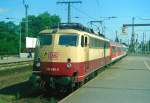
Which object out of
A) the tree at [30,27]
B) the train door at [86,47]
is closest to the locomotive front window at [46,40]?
the train door at [86,47]

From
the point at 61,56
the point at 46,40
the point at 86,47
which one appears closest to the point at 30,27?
the point at 86,47

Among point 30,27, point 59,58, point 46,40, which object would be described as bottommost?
point 59,58

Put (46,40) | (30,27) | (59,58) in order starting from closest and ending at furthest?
(59,58) → (46,40) → (30,27)

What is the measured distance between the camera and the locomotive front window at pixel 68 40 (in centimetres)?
1791

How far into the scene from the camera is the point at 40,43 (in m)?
18.1

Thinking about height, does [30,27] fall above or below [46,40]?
above

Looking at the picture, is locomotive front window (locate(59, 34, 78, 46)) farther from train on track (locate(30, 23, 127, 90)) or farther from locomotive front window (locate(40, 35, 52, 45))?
locomotive front window (locate(40, 35, 52, 45))

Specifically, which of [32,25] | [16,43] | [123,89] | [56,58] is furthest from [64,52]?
[32,25]

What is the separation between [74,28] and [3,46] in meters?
83.1

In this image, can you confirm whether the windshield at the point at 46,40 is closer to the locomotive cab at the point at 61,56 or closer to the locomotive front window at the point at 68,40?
the locomotive cab at the point at 61,56

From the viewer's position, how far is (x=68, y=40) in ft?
59.3

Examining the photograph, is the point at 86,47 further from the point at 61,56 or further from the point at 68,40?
the point at 61,56

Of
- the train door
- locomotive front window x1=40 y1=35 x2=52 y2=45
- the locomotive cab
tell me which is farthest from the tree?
the locomotive cab

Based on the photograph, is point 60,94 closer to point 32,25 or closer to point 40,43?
point 40,43
